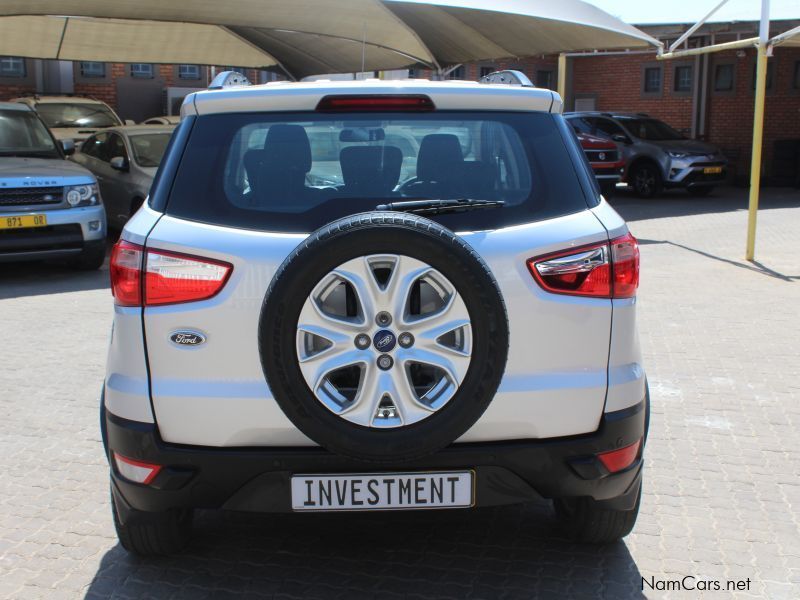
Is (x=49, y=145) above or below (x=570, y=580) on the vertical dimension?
above

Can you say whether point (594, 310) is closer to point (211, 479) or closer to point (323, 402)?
point (323, 402)

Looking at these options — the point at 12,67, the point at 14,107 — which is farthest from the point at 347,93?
the point at 12,67

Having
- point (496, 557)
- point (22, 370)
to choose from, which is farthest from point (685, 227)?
point (496, 557)

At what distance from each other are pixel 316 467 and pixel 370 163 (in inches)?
39.7

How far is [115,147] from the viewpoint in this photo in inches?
552

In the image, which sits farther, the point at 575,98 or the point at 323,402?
the point at 575,98

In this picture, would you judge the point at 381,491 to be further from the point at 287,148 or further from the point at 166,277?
the point at 287,148

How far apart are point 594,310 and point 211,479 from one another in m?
1.32

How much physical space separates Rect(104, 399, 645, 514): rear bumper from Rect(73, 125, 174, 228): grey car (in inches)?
392

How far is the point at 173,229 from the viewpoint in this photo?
322cm

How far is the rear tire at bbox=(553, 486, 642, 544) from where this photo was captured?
149 inches

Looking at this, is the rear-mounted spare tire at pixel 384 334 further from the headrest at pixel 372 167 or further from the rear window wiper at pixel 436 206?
the headrest at pixel 372 167

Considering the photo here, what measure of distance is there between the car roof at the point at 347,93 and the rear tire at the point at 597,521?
4.79 ft

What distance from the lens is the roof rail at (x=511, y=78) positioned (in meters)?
3.92
